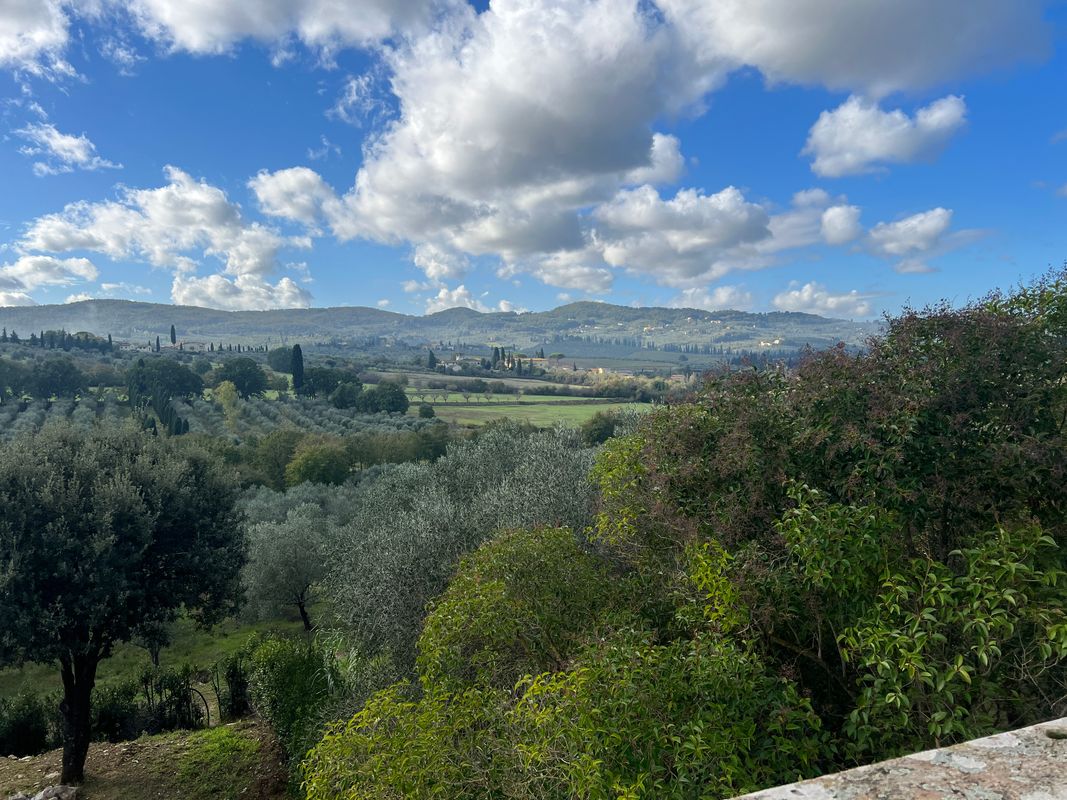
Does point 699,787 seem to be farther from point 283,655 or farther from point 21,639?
point 21,639

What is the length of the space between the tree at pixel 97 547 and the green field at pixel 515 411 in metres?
65.5

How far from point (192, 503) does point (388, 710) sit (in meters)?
12.8

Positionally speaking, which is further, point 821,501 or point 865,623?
point 821,501

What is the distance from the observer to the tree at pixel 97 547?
43.7 ft

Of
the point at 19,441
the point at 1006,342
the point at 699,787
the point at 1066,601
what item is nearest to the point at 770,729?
the point at 699,787

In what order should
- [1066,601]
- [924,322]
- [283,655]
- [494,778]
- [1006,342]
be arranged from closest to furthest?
[1066,601]
[494,778]
[1006,342]
[924,322]
[283,655]

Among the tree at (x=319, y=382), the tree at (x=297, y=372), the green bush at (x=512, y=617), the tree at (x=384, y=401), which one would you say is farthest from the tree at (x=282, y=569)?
the tree at (x=297, y=372)

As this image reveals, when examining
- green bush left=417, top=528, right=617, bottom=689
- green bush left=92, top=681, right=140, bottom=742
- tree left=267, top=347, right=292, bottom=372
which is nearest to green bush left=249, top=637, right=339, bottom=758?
green bush left=92, top=681, right=140, bottom=742

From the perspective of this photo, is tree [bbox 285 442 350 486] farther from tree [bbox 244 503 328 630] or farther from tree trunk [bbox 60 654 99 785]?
tree trunk [bbox 60 654 99 785]

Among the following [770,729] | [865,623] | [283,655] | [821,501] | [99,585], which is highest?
[821,501]

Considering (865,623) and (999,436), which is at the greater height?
(999,436)

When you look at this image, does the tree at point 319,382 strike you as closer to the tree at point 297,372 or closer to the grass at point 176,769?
the tree at point 297,372

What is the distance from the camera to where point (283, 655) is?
53.8ft

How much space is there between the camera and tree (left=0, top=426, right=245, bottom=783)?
1332cm
